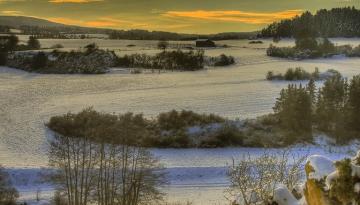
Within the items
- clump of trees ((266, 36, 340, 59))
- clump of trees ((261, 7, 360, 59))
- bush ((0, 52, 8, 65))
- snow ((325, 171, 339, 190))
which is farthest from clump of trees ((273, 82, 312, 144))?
bush ((0, 52, 8, 65))

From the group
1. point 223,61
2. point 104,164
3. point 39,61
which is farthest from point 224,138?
point 39,61

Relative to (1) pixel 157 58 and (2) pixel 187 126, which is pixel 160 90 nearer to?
(2) pixel 187 126

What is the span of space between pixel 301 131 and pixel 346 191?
1578 inches

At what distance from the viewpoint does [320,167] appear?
7.30 metres

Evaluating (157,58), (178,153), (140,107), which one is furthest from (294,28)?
(178,153)

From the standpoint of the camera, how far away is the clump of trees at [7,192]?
28.2 meters

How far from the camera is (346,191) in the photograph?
6.61 meters

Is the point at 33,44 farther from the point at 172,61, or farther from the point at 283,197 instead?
the point at 283,197

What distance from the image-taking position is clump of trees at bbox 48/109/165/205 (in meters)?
27.9

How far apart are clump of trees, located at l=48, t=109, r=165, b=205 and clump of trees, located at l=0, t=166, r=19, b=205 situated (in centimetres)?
264

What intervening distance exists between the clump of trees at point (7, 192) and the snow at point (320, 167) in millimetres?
23904

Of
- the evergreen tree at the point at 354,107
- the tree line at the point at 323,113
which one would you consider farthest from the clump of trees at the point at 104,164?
the evergreen tree at the point at 354,107

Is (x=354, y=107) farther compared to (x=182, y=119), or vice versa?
(x=182, y=119)

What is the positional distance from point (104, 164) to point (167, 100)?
26285mm
